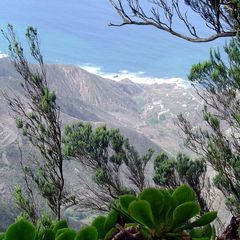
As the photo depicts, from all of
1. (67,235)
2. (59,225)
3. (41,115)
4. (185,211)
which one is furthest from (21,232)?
(41,115)

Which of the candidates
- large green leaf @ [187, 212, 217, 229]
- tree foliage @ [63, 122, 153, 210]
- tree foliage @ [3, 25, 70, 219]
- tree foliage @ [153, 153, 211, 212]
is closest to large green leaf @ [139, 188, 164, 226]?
large green leaf @ [187, 212, 217, 229]

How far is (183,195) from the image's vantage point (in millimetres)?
1103

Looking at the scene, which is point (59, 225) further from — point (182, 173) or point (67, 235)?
point (182, 173)

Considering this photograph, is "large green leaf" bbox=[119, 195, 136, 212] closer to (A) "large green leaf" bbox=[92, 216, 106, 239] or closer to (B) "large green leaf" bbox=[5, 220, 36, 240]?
(A) "large green leaf" bbox=[92, 216, 106, 239]

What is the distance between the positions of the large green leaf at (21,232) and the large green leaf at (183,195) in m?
0.37

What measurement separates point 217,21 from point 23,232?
7587mm

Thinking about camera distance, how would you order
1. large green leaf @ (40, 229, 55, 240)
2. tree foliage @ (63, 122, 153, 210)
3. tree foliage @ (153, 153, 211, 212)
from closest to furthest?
large green leaf @ (40, 229, 55, 240), tree foliage @ (153, 153, 211, 212), tree foliage @ (63, 122, 153, 210)

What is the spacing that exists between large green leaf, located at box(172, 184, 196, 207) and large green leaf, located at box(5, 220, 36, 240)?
365 millimetres

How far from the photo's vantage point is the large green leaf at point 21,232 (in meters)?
0.90

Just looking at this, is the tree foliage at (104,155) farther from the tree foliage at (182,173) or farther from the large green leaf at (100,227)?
the large green leaf at (100,227)

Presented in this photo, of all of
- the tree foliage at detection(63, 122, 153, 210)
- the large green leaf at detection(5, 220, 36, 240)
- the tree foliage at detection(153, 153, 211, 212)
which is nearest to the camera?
the large green leaf at detection(5, 220, 36, 240)

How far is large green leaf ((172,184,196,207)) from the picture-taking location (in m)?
1.09

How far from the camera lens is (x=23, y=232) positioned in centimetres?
91

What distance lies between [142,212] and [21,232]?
0.26m
